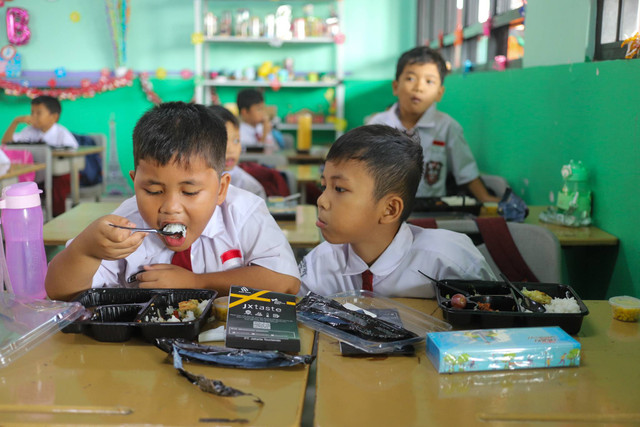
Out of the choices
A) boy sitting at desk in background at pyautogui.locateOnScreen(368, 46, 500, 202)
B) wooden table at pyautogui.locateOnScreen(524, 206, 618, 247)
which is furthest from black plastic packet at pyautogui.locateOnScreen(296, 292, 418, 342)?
boy sitting at desk in background at pyautogui.locateOnScreen(368, 46, 500, 202)

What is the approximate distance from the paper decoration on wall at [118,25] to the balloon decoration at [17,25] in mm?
910

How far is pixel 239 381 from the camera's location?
0.93 meters

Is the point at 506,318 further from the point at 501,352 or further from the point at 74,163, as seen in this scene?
the point at 74,163

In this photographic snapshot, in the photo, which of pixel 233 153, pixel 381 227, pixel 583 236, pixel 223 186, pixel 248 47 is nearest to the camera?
pixel 223 186

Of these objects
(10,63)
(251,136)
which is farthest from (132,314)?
(10,63)

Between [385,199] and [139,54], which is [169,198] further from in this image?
[139,54]

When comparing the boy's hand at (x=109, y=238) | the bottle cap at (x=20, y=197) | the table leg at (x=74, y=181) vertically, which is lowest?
the table leg at (x=74, y=181)

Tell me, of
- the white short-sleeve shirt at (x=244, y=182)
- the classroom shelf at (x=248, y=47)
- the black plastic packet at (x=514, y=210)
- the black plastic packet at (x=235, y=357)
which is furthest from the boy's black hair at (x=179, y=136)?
the classroom shelf at (x=248, y=47)

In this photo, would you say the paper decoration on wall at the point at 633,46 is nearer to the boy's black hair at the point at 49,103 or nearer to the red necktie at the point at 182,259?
the red necktie at the point at 182,259

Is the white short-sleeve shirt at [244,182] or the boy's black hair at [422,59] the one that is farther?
the boy's black hair at [422,59]

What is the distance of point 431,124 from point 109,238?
8.00 ft

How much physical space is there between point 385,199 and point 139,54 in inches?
249

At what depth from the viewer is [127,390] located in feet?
2.95

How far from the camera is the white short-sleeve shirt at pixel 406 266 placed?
58.6 inches
